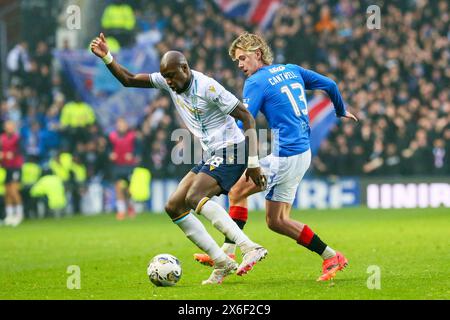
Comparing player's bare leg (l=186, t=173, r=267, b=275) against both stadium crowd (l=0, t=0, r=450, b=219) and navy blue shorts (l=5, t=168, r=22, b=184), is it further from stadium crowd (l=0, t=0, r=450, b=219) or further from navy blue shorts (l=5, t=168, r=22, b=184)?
stadium crowd (l=0, t=0, r=450, b=219)

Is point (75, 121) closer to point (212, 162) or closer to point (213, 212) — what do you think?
point (212, 162)

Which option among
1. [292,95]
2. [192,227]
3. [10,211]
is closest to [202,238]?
[192,227]

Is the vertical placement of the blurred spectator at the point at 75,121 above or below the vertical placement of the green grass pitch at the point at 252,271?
above

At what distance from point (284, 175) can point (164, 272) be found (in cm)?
155

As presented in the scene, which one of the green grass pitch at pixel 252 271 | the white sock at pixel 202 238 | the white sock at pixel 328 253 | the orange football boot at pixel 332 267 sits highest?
the white sock at pixel 202 238

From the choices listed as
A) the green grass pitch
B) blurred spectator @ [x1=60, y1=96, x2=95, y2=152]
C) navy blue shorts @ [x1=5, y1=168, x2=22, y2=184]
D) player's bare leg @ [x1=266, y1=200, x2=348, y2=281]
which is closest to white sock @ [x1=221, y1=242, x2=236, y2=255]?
the green grass pitch

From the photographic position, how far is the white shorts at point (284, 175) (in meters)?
9.81

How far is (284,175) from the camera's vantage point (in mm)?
9828

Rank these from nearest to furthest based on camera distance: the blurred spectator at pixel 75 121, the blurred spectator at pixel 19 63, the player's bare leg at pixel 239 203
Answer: the player's bare leg at pixel 239 203
the blurred spectator at pixel 75 121
the blurred spectator at pixel 19 63

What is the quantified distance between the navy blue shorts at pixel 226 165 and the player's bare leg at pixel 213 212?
67 millimetres

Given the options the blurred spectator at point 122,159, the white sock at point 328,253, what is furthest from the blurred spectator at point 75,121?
the white sock at point 328,253

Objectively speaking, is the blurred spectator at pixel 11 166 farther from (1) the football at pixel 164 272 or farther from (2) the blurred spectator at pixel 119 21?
(1) the football at pixel 164 272
